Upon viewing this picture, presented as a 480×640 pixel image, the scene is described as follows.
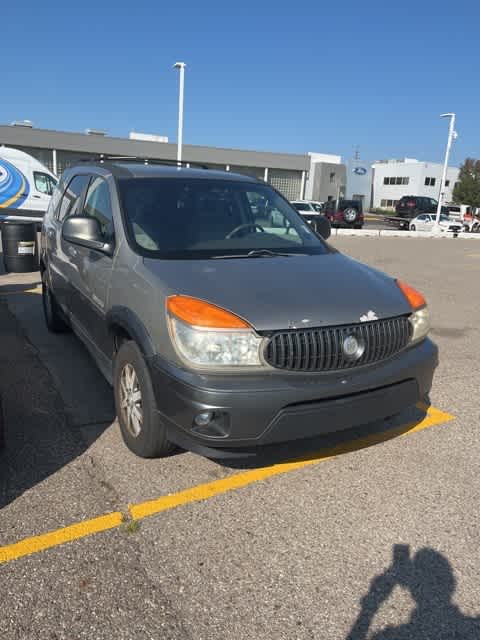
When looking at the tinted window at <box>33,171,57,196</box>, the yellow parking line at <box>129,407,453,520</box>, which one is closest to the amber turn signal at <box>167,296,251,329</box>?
the yellow parking line at <box>129,407,453,520</box>

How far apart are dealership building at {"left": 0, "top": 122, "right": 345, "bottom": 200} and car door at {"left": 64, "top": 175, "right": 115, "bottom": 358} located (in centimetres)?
2925

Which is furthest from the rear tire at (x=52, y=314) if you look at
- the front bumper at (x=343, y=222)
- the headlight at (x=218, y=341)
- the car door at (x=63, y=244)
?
the front bumper at (x=343, y=222)

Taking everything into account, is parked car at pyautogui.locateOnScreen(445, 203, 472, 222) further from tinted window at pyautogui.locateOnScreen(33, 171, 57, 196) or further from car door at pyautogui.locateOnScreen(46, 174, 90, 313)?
car door at pyautogui.locateOnScreen(46, 174, 90, 313)

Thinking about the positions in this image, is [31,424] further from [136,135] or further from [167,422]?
[136,135]

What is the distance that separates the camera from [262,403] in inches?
101

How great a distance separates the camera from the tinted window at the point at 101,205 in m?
3.66

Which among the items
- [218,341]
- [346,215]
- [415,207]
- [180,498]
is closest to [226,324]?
[218,341]

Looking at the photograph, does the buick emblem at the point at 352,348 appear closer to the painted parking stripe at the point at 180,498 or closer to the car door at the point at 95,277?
the painted parking stripe at the point at 180,498

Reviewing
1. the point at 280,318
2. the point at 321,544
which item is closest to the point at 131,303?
the point at 280,318

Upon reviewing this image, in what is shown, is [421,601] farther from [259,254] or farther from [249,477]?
[259,254]

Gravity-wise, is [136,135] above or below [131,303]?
above

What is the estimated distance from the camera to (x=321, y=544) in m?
2.55

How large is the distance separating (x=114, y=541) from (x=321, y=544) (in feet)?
3.30

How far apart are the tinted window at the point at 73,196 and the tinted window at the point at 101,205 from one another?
27 cm
